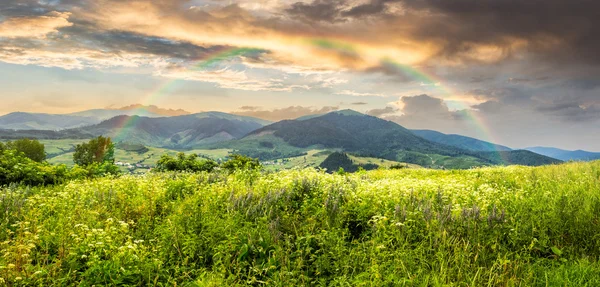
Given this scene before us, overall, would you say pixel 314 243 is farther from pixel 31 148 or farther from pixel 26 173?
pixel 31 148

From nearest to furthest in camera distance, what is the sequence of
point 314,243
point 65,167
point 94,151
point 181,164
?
point 314,243 < point 65,167 < point 181,164 < point 94,151

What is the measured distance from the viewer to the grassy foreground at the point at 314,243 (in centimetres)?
538

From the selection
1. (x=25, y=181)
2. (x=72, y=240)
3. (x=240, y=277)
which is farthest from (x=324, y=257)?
(x=25, y=181)

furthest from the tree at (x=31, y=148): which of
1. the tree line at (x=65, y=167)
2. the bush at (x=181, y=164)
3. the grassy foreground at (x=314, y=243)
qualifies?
the grassy foreground at (x=314, y=243)

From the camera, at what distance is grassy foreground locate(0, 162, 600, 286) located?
5.38 m

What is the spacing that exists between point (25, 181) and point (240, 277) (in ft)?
48.1

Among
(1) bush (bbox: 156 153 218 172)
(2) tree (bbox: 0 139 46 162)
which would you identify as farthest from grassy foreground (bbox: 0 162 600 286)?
(2) tree (bbox: 0 139 46 162)

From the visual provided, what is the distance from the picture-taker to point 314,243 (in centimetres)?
668

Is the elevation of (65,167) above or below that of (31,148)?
above

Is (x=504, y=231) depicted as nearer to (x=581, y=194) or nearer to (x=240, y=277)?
(x=581, y=194)

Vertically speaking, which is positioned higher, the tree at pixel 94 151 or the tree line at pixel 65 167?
the tree line at pixel 65 167

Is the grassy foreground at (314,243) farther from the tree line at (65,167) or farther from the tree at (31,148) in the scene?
the tree at (31,148)

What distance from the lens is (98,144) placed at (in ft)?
238

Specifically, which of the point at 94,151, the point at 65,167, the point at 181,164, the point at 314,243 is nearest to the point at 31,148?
the point at 94,151
